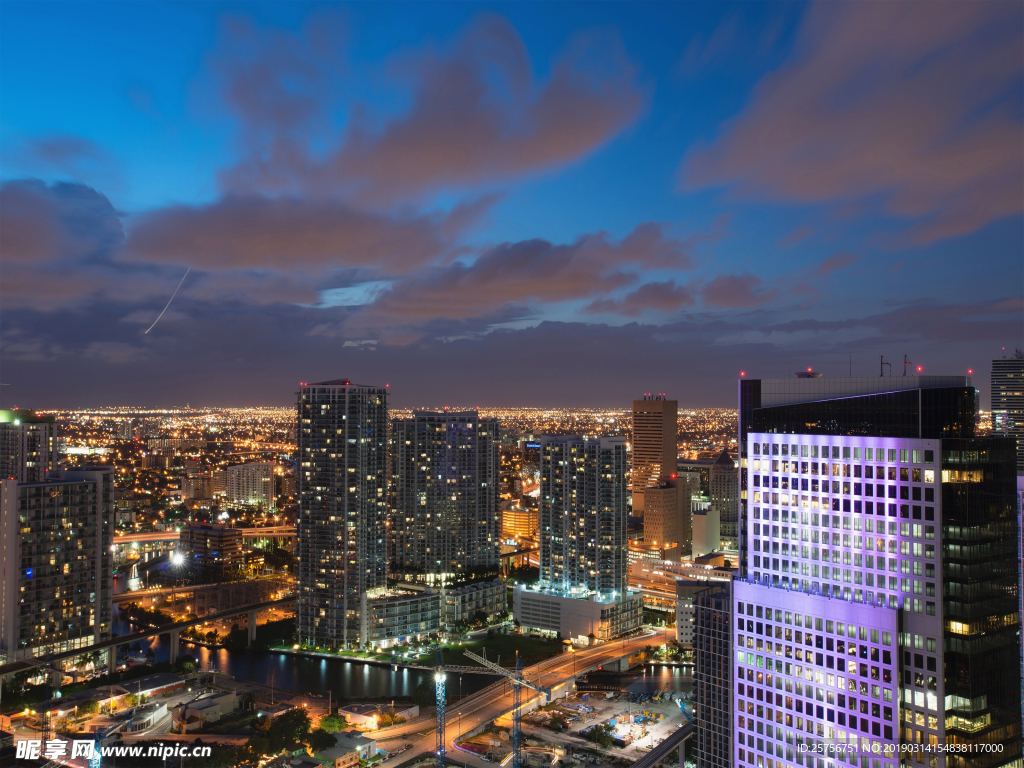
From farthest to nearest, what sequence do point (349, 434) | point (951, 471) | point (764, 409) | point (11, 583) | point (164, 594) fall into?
point (164, 594) → point (349, 434) → point (11, 583) → point (764, 409) → point (951, 471)

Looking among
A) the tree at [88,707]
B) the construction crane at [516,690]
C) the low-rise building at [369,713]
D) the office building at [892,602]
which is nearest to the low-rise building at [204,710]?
the tree at [88,707]

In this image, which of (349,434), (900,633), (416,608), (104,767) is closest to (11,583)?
(104,767)

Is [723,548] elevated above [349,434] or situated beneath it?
situated beneath

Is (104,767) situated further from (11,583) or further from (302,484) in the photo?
(302,484)

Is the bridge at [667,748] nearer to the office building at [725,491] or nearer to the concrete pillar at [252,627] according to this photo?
the concrete pillar at [252,627]

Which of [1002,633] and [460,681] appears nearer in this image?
[1002,633]
